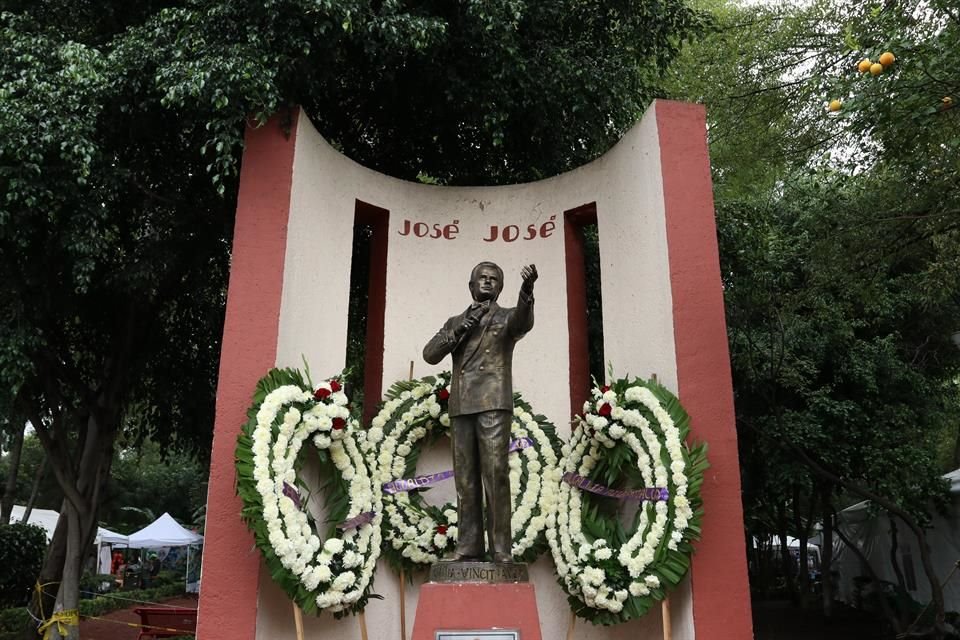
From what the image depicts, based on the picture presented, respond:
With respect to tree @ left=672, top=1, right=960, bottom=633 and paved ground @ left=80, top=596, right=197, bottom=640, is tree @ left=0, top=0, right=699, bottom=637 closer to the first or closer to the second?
tree @ left=672, top=1, right=960, bottom=633

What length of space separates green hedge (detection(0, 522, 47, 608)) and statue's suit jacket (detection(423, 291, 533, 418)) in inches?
468

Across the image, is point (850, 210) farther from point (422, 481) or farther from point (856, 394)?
point (422, 481)

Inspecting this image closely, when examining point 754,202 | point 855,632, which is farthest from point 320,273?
point 855,632

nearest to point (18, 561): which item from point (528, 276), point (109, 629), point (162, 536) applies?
point (109, 629)

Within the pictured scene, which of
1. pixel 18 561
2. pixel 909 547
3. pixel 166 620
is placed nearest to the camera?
pixel 166 620

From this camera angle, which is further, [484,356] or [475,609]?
[484,356]

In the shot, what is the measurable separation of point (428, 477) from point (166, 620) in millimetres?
5057

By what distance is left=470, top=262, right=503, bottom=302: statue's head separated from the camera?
18.6ft

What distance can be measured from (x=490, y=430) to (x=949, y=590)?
35.3 ft

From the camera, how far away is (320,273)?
6.89 meters

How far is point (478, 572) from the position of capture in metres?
5.15

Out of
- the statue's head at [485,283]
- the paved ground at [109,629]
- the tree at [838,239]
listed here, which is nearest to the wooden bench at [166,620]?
the paved ground at [109,629]

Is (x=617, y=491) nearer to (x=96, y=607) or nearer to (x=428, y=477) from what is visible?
(x=428, y=477)

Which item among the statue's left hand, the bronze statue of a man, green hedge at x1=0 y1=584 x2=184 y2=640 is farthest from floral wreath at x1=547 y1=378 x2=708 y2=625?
green hedge at x1=0 y1=584 x2=184 y2=640
